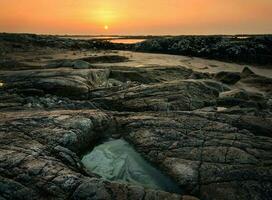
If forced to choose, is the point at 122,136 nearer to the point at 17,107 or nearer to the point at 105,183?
the point at 105,183

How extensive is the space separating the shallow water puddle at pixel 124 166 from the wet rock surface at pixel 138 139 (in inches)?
5.2

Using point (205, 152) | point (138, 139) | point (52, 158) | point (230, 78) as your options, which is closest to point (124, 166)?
point (138, 139)

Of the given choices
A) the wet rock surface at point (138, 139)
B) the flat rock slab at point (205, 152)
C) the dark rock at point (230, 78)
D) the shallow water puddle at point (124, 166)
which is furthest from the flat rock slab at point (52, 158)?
the dark rock at point (230, 78)

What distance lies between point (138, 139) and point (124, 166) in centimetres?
75

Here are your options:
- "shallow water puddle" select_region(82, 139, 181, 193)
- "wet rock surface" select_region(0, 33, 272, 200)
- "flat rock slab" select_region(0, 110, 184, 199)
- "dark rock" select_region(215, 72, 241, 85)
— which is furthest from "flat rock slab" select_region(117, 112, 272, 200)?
"dark rock" select_region(215, 72, 241, 85)

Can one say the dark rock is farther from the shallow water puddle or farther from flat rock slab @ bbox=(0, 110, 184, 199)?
the shallow water puddle

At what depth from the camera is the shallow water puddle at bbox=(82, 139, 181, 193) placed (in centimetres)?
591

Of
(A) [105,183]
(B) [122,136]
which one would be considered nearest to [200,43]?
(B) [122,136]

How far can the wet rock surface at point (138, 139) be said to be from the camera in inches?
205

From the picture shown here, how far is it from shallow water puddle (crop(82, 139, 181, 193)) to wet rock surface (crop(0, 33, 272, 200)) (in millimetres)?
131

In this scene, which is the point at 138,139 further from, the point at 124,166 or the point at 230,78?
the point at 230,78

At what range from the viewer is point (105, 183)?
5.28m

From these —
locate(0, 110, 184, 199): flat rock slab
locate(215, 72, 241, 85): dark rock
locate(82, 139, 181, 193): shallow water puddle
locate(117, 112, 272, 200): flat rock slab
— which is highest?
locate(0, 110, 184, 199): flat rock slab

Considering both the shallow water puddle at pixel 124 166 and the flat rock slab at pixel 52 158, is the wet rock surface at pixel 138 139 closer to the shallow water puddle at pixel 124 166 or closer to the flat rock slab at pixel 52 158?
the flat rock slab at pixel 52 158
